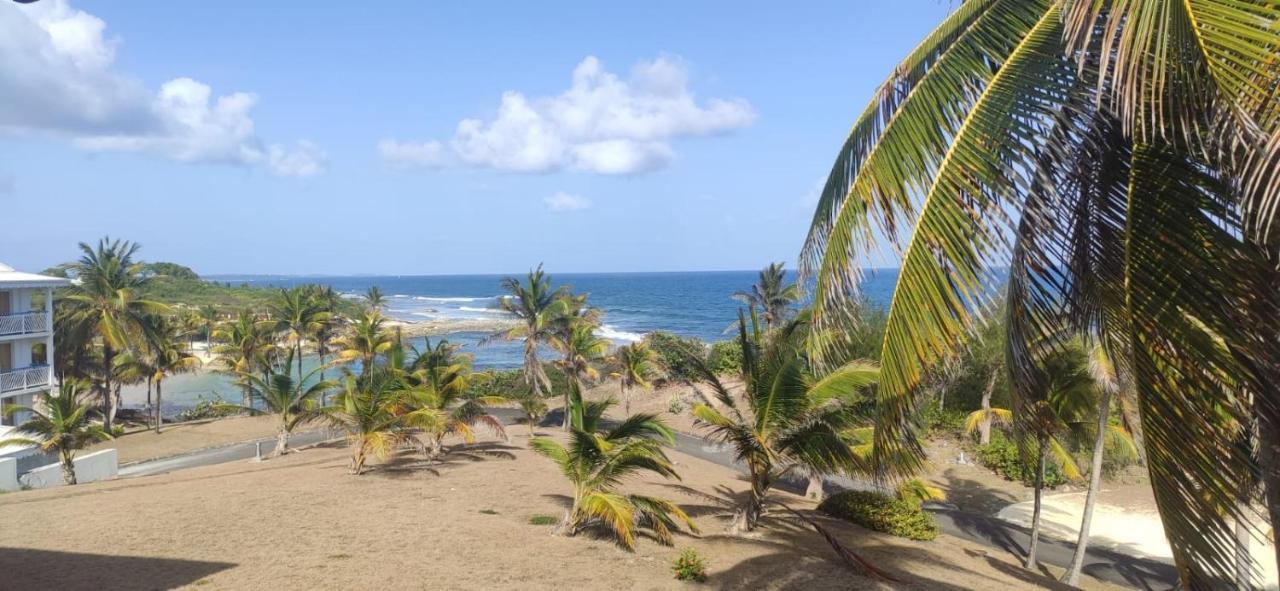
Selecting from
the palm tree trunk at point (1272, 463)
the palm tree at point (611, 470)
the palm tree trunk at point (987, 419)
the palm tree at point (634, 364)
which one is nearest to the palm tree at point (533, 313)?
the palm tree at point (634, 364)

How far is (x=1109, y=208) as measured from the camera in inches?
147

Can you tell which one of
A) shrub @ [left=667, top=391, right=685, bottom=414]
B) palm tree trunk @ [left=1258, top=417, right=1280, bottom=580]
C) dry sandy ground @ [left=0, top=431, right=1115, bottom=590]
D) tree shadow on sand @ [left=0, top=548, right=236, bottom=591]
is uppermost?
palm tree trunk @ [left=1258, top=417, right=1280, bottom=580]

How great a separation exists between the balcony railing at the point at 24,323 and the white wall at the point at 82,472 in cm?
923

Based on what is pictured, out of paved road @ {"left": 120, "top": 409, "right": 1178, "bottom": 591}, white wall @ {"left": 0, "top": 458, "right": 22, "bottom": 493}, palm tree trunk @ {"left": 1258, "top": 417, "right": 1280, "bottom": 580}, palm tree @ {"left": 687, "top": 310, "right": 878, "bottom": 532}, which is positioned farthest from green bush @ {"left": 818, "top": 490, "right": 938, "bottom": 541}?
white wall @ {"left": 0, "top": 458, "right": 22, "bottom": 493}

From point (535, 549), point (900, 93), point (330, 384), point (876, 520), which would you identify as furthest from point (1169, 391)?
point (330, 384)

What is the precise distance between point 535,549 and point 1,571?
243 inches

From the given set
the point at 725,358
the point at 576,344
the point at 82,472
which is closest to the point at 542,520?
the point at 82,472

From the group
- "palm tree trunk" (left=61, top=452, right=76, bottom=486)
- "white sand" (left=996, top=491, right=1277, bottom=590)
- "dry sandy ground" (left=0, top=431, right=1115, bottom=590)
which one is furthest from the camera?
"palm tree trunk" (left=61, top=452, right=76, bottom=486)

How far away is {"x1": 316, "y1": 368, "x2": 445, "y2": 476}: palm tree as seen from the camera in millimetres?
16219

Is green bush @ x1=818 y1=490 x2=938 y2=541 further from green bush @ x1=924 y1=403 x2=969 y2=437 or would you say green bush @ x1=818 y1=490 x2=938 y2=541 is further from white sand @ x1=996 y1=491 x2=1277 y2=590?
green bush @ x1=924 y1=403 x2=969 y2=437

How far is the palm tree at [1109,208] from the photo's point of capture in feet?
9.54

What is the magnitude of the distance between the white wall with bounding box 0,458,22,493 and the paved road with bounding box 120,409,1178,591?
145 inches

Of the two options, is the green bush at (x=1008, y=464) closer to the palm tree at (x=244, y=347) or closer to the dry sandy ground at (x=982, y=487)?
the dry sandy ground at (x=982, y=487)

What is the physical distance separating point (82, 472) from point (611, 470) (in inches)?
642
